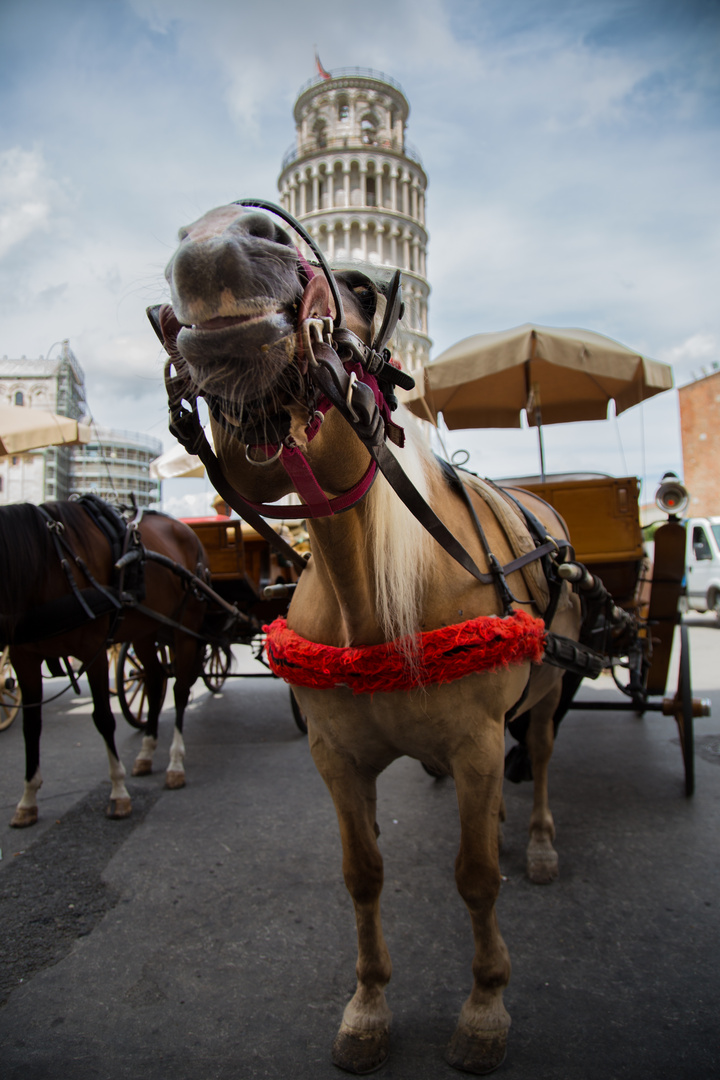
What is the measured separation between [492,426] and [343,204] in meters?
43.9

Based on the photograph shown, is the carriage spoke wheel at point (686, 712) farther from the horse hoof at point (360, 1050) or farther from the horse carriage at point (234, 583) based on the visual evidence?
the horse carriage at point (234, 583)

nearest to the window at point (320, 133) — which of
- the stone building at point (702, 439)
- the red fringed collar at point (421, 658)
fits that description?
the stone building at point (702, 439)

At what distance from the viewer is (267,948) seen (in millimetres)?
2369

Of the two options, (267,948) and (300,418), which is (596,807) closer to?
(267,948)

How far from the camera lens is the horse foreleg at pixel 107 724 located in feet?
12.0

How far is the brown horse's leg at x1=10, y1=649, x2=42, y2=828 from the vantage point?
3539 mm

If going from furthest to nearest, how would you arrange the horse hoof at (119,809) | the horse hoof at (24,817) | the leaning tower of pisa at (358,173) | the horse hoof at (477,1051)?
the leaning tower of pisa at (358,173) → the horse hoof at (119,809) → the horse hoof at (24,817) → the horse hoof at (477,1051)

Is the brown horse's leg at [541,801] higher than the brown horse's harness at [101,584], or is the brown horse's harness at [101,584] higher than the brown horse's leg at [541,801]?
the brown horse's harness at [101,584]

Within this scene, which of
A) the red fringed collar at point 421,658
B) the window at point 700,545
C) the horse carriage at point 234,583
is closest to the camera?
the red fringed collar at point 421,658

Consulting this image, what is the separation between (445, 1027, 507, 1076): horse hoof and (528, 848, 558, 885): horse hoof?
1.08 meters

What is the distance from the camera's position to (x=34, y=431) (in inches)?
239

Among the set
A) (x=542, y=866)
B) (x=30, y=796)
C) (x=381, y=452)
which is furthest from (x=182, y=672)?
(x=381, y=452)

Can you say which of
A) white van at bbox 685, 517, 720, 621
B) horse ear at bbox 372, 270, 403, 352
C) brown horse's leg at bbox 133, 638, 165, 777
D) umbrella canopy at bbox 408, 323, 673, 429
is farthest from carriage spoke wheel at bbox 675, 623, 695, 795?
white van at bbox 685, 517, 720, 621

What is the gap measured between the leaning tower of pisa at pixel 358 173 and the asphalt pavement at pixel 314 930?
4131cm
